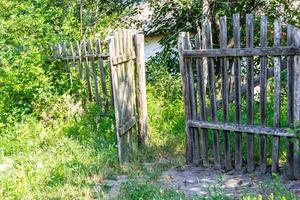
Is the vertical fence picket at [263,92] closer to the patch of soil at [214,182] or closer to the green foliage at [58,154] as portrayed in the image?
the patch of soil at [214,182]

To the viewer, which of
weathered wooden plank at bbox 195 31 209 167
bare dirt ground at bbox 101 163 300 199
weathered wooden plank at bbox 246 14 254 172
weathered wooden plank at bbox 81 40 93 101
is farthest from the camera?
weathered wooden plank at bbox 81 40 93 101

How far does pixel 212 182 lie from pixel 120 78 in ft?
6.46

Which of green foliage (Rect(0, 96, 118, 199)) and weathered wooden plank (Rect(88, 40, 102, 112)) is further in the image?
weathered wooden plank (Rect(88, 40, 102, 112))

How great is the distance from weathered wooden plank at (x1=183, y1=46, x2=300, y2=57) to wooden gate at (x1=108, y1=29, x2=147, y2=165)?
980 millimetres

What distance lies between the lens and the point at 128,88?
239 inches

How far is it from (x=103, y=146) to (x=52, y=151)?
29.8 inches

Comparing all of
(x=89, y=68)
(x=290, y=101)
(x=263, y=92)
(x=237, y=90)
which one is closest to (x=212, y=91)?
(x=237, y=90)

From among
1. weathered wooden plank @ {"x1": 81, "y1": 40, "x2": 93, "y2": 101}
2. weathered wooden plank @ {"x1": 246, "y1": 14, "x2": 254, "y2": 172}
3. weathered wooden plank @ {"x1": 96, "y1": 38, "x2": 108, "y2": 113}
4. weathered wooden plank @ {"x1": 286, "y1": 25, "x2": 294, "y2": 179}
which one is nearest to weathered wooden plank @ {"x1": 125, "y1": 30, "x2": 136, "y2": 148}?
weathered wooden plank @ {"x1": 96, "y1": 38, "x2": 108, "y2": 113}

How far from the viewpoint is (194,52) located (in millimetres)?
5117

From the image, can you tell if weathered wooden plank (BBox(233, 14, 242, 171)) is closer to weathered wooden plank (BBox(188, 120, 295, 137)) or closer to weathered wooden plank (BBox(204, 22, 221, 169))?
weathered wooden plank (BBox(188, 120, 295, 137))

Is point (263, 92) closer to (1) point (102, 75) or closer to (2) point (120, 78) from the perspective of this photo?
(2) point (120, 78)

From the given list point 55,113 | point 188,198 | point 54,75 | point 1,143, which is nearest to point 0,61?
point 54,75

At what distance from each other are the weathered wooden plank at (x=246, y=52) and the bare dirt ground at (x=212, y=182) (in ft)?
4.82

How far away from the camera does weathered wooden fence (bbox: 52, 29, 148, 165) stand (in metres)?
5.47
